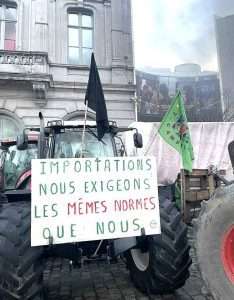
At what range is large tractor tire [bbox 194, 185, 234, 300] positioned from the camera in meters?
2.61

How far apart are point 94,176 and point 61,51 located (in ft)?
40.2

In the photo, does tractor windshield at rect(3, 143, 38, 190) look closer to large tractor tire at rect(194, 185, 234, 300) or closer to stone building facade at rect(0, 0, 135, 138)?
large tractor tire at rect(194, 185, 234, 300)

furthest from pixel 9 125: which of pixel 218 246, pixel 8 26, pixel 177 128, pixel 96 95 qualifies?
pixel 218 246

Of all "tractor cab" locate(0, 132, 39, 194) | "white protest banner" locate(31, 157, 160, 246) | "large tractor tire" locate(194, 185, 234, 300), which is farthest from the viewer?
"tractor cab" locate(0, 132, 39, 194)

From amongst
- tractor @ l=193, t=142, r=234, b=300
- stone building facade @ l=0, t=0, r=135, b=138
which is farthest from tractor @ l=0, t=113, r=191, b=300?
stone building facade @ l=0, t=0, r=135, b=138

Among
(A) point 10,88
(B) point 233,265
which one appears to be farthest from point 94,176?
(A) point 10,88

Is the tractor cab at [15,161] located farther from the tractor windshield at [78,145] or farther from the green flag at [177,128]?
the green flag at [177,128]

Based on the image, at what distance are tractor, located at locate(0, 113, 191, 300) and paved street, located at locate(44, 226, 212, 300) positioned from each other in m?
0.18

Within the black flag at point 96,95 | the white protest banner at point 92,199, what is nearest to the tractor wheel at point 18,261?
the white protest banner at point 92,199

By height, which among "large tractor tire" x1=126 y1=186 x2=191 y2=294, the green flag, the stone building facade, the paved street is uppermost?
the stone building facade

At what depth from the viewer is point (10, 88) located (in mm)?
13336

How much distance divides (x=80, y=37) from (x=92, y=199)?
13.1 meters

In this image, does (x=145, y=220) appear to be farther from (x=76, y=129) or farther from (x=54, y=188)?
(x=76, y=129)

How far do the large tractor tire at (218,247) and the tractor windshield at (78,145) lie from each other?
2178mm
